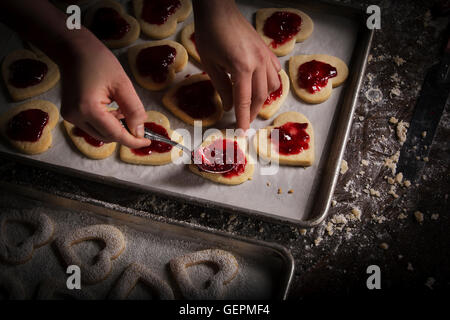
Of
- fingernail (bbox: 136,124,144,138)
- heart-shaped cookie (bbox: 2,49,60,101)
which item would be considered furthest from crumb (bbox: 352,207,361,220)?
heart-shaped cookie (bbox: 2,49,60,101)

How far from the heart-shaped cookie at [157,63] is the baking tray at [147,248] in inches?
25.5

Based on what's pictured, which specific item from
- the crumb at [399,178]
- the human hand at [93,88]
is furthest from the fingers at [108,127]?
the crumb at [399,178]

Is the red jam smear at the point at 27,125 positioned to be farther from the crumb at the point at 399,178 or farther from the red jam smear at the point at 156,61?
the crumb at the point at 399,178

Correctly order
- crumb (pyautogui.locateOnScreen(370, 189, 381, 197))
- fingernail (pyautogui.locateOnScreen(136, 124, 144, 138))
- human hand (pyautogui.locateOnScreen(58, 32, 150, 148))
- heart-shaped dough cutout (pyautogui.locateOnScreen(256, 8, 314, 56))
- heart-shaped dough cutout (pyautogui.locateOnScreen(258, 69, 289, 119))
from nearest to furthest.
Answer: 1. human hand (pyautogui.locateOnScreen(58, 32, 150, 148))
2. fingernail (pyautogui.locateOnScreen(136, 124, 144, 138))
3. crumb (pyautogui.locateOnScreen(370, 189, 381, 197))
4. heart-shaped dough cutout (pyautogui.locateOnScreen(258, 69, 289, 119))
5. heart-shaped dough cutout (pyautogui.locateOnScreen(256, 8, 314, 56))

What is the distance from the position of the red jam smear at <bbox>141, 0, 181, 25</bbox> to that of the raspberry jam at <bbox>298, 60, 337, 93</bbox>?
0.72 metres

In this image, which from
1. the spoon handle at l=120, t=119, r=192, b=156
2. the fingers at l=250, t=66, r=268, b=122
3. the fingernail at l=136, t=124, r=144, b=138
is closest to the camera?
the fingernail at l=136, t=124, r=144, b=138

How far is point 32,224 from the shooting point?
165cm

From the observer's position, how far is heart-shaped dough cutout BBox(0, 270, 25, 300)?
1.51 m

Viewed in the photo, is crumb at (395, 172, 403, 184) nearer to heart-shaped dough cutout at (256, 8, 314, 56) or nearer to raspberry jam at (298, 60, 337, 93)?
raspberry jam at (298, 60, 337, 93)

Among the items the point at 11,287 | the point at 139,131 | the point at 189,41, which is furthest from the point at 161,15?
the point at 11,287
